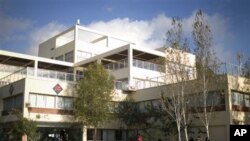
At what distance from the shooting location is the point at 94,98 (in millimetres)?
31062

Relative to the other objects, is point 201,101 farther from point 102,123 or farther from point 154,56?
point 154,56

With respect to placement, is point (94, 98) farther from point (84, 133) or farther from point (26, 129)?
point (26, 129)

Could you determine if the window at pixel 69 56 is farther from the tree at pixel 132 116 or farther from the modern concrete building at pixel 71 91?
the tree at pixel 132 116

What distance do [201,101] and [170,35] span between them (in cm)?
571

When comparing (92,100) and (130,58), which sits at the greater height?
(130,58)

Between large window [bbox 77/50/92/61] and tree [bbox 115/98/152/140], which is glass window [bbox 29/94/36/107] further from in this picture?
large window [bbox 77/50/92/61]

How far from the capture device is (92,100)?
31.1 meters

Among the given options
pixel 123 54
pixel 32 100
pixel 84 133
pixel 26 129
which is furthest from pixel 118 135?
pixel 123 54

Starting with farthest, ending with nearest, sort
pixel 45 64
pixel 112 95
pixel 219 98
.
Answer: pixel 45 64 → pixel 112 95 → pixel 219 98

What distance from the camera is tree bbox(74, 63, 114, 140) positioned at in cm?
3088

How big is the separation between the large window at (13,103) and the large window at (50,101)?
1345 millimetres

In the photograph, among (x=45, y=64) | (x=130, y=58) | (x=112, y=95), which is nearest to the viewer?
(x=112, y=95)

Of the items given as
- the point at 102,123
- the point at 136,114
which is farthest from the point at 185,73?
the point at 102,123

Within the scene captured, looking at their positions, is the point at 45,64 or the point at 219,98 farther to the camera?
the point at 45,64
